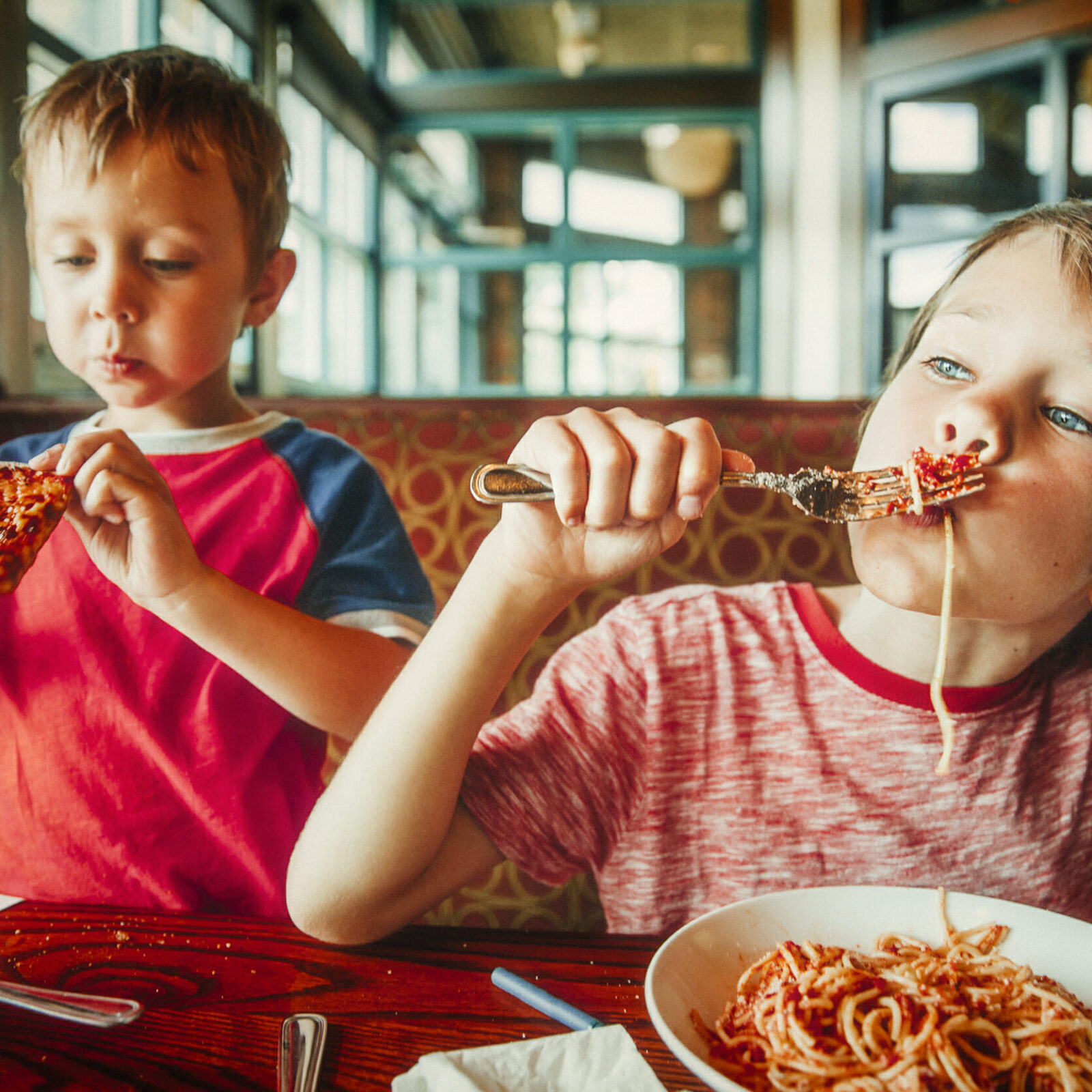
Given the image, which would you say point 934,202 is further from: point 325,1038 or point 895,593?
point 325,1038

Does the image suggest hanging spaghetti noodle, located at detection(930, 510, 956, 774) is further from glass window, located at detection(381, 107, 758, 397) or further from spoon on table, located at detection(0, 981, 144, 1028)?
glass window, located at detection(381, 107, 758, 397)

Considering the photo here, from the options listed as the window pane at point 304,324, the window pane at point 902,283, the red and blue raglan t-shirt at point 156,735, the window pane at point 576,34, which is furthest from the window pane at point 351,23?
the red and blue raglan t-shirt at point 156,735

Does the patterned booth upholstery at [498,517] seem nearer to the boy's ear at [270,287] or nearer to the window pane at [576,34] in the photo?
the boy's ear at [270,287]

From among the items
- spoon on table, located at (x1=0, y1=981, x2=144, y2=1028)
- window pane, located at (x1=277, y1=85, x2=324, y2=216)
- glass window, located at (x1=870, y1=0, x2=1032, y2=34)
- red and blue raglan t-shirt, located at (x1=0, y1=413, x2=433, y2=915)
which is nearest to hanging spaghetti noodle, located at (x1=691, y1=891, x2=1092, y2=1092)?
spoon on table, located at (x1=0, y1=981, x2=144, y2=1028)

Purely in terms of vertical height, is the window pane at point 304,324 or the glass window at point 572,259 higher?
the glass window at point 572,259

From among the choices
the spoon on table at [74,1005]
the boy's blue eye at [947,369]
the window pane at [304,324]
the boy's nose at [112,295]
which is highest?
the window pane at [304,324]

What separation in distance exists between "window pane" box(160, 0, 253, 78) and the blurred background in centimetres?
1

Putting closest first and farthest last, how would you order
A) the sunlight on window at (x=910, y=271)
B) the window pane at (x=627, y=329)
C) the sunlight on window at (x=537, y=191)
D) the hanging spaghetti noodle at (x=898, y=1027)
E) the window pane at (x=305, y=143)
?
the hanging spaghetti noodle at (x=898, y=1027), the window pane at (x=305, y=143), the sunlight on window at (x=910, y=271), the window pane at (x=627, y=329), the sunlight on window at (x=537, y=191)

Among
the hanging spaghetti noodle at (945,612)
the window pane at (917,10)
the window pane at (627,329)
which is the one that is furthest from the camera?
the window pane at (627,329)

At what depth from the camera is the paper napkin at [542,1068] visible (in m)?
0.47

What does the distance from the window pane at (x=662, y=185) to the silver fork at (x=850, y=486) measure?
534 centimetres

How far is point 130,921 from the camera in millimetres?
629

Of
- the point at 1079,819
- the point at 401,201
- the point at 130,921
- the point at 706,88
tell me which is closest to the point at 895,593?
the point at 1079,819

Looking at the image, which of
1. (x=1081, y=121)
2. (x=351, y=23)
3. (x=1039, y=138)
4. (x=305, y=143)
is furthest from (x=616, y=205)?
(x=1081, y=121)
